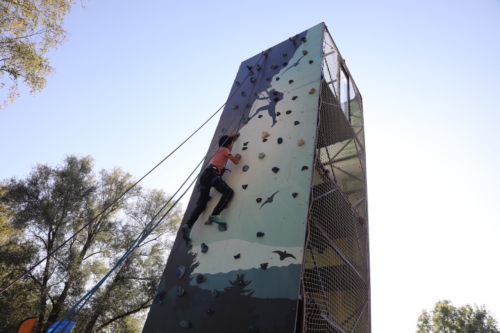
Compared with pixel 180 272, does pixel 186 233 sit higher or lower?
higher

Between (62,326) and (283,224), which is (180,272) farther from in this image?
(283,224)

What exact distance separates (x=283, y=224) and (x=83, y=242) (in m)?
10.9

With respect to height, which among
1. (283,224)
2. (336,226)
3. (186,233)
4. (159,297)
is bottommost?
(159,297)

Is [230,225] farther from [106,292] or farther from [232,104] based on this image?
[106,292]

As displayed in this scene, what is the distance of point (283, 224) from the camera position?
3.23 meters

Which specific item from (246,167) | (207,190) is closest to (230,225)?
(207,190)

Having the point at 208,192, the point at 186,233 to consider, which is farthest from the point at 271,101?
the point at 186,233

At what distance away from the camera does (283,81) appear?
5.21 metres

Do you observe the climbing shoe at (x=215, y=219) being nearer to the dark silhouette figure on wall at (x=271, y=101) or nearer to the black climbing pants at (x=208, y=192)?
the black climbing pants at (x=208, y=192)

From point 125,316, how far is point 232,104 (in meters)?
8.94

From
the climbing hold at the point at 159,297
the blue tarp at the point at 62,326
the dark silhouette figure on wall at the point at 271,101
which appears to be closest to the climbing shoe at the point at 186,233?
the climbing hold at the point at 159,297

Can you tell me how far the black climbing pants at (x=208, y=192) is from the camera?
385 cm

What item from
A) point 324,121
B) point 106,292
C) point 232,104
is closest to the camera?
point 324,121

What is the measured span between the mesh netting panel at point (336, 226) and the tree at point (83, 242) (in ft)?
27.3
